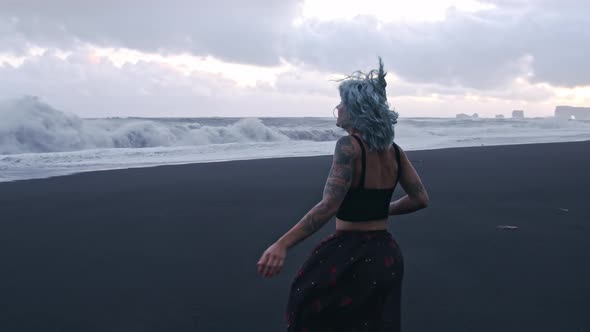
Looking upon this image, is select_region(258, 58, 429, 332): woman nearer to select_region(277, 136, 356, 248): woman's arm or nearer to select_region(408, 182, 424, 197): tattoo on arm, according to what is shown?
select_region(277, 136, 356, 248): woman's arm

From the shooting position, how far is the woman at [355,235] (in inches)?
82.3

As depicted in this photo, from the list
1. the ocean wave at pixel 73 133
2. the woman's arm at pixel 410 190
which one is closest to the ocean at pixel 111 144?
the ocean wave at pixel 73 133

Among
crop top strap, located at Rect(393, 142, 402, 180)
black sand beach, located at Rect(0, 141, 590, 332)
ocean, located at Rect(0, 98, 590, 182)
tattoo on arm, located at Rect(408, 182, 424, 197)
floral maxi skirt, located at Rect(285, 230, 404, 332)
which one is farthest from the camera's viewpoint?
ocean, located at Rect(0, 98, 590, 182)

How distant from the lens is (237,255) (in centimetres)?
513

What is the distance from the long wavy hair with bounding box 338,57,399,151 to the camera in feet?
6.90

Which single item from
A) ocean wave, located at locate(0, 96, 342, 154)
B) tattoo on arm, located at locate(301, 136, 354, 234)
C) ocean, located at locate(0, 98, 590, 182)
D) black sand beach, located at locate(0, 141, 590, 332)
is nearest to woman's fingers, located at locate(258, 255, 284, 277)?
tattoo on arm, located at locate(301, 136, 354, 234)

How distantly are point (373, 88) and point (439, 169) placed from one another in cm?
966

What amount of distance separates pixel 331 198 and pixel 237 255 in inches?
126

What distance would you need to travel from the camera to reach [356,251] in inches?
84.8

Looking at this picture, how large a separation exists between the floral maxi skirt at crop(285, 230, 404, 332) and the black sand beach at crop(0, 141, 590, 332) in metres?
1.38

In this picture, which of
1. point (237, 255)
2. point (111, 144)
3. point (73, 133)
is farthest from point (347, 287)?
point (111, 144)

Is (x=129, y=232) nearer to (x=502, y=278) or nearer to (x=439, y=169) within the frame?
(x=502, y=278)

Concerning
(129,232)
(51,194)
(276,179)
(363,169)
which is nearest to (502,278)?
(363,169)

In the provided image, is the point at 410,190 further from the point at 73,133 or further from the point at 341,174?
the point at 73,133
